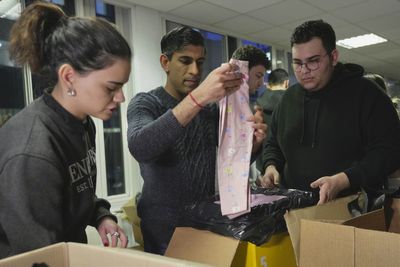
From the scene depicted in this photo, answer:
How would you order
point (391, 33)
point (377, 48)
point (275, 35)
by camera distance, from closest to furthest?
point (275, 35) → point (391, 33) → point (377, 48)

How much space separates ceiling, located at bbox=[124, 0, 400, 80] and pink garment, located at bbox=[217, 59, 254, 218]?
3006 mm

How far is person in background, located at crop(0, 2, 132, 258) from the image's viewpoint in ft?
2.22

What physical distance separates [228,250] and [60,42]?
0.65 m

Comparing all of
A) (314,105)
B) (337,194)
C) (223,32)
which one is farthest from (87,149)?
(223,32)

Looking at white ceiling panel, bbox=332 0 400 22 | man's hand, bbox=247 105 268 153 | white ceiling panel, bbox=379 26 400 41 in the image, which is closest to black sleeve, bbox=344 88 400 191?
man's hand, bbox=247 105 268 153

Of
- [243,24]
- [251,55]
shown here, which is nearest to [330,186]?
[251,55]

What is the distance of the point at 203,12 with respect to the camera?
4.07 metres

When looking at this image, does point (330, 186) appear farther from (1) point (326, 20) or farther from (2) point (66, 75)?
(1) point (326, 20)

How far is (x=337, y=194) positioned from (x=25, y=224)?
0.94 meters

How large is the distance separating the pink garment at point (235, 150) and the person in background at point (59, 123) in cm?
29

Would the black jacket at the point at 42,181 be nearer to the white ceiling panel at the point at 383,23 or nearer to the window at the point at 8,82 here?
the window at the point at 8,82

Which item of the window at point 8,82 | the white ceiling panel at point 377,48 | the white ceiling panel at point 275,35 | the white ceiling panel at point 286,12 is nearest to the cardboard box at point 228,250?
the window at point 8,82

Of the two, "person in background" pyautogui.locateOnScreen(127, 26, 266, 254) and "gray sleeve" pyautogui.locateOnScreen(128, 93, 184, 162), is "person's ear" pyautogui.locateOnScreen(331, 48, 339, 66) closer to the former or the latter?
"person in background" pyautogui.locateOnScreen(127, 26, 266, 254)

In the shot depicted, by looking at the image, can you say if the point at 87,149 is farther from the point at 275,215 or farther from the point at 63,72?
the point at 275,215
